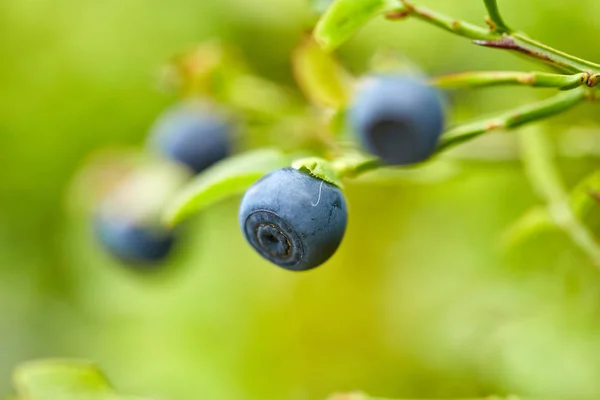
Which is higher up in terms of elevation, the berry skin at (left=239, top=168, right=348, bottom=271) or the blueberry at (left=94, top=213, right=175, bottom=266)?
the blueberry at (left=94, top=213, right=175, bottom=266)

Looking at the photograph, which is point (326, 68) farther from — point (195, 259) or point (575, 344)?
point (195, 259)

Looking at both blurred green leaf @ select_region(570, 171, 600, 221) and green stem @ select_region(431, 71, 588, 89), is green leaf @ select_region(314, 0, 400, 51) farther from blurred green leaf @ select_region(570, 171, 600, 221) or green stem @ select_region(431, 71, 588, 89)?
blurred green leaf @ select_region(570, 171, 600, 221)

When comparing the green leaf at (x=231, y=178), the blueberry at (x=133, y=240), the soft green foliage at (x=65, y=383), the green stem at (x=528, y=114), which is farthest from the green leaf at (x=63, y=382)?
the blueberry at (x=133, y=240)

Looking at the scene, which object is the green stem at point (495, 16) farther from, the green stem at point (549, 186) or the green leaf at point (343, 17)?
the green stem at point (549, 186)

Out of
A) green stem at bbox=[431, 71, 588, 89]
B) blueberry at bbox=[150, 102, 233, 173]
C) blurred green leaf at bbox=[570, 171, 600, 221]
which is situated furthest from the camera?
blueberry at bbox=[150, 102, 233, 173]

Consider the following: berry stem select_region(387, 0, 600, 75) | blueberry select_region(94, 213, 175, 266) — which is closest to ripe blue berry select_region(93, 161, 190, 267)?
blueberry select_region(94, 213, 175, 266)

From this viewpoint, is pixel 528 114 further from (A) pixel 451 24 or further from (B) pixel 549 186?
(B) pixel 549 186

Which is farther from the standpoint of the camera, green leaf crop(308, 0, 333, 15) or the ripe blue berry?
the ripe blue berry
